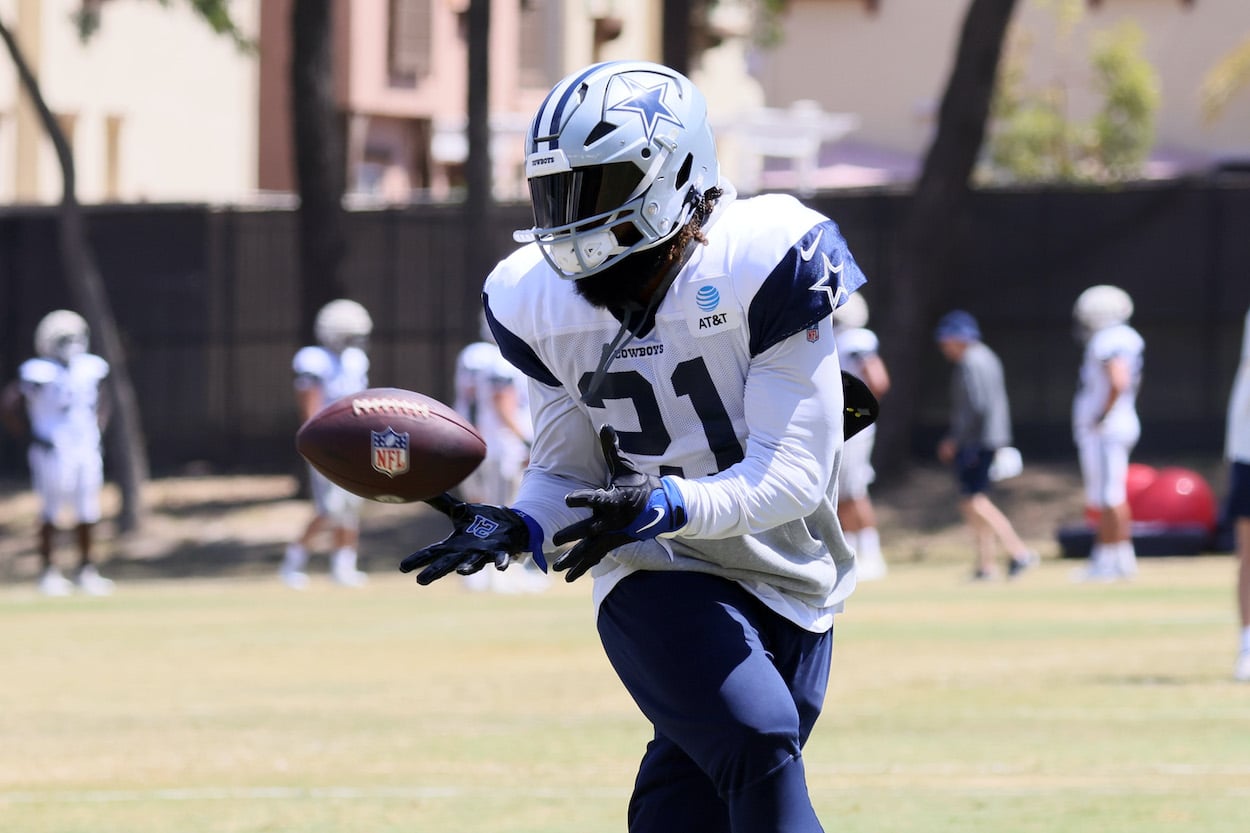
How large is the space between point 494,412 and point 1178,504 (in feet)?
20.2

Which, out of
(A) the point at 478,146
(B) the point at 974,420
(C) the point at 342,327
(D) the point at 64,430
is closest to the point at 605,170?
(B) the point at 974,420

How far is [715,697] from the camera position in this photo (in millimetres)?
4531

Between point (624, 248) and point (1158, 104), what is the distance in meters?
38.6

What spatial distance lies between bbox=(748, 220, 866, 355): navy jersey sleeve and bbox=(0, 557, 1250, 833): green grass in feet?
9.80

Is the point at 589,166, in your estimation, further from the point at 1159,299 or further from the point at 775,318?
the point at 1159,299

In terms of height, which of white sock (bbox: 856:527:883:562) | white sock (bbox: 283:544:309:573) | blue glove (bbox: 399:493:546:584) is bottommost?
white sock (bbox: 283:544:309:573)

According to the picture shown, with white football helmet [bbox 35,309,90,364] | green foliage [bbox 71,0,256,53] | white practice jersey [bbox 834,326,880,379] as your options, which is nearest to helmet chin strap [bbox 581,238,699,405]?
white practice jersey [bbox 834,326,880,379]

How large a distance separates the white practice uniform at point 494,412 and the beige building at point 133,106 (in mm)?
13085

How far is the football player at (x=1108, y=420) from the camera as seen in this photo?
16.7 meters

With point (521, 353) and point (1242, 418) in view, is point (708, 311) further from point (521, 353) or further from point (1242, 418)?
point (1242, 418)

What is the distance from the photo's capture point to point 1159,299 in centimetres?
2388

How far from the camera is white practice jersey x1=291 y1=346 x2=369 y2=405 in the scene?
1809cm

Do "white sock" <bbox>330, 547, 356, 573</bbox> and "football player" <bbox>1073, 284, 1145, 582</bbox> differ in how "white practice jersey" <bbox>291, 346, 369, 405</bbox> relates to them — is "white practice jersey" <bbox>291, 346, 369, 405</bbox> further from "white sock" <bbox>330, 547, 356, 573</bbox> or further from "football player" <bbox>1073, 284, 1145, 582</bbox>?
"football player" <bbox>1073, 284, 1145, 582</bbox>

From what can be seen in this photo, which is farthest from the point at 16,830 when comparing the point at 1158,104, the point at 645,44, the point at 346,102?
the point at 645,44
